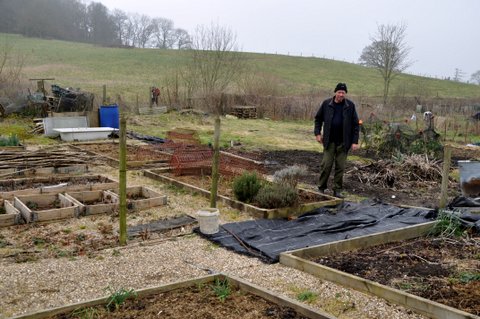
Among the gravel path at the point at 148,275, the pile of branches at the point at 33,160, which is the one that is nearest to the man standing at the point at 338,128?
the gravel path at the point at 148,275

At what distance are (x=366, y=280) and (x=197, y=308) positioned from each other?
1.51 metres

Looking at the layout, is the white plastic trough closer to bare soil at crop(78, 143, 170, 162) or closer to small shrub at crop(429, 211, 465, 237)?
bare soil at crop(78, 143, 170, 162)

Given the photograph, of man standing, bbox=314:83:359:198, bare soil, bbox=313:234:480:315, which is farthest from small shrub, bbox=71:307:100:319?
man standing, bbox=314:83:359:198

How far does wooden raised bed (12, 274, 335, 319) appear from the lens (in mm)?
3596

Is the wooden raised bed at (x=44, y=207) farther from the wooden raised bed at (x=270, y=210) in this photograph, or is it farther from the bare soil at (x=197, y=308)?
the bare soil at (x=197, y=308)

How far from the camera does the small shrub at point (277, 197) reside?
6.89 meters

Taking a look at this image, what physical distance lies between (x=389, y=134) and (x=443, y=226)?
19.7 ft

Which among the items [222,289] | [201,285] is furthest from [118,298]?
[222,289]

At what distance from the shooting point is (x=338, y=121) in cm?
792

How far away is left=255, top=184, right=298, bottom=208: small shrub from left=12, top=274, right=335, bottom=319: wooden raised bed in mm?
2640

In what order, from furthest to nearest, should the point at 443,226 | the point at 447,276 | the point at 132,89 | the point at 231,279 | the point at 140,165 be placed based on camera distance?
1. the point at 132,89
2. the point at 140,165
3. the point at 443,226
4. the point at 447,276
5. the point at 231,279

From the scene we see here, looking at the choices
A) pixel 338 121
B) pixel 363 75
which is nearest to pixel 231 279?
pixel 338 121

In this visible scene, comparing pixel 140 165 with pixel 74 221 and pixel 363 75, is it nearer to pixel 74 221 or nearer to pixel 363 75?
pixel 74 221

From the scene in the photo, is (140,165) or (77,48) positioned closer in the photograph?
(140,165)
